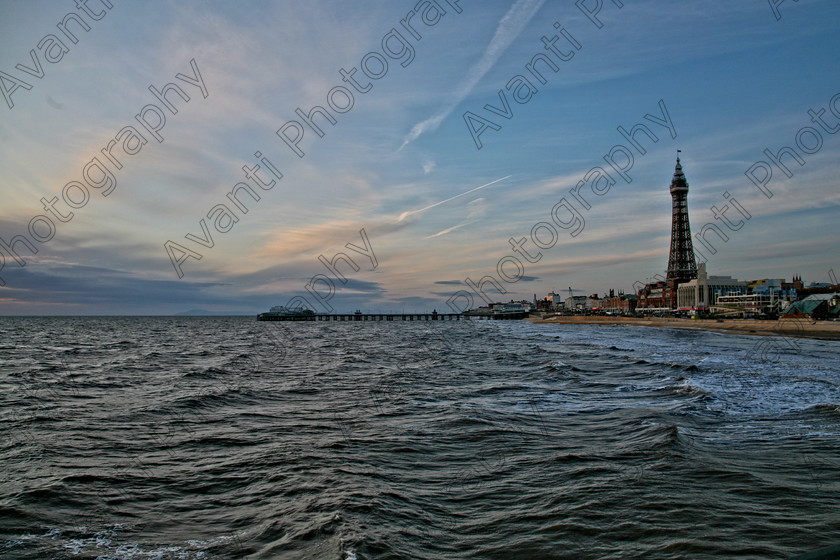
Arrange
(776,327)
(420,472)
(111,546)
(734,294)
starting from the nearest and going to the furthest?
(111,546) < (420,472) < (776,327) < (734,294)

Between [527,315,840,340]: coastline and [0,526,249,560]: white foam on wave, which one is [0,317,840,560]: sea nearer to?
[0,526,249,560]: white foam on wave

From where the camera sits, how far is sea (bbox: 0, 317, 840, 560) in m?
7.43

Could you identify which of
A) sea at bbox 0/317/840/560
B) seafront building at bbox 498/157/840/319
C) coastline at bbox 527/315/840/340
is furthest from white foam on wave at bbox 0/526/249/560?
seafront building at bbox 498/157/840/319

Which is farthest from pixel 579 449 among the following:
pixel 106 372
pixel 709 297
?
pixel 709 297

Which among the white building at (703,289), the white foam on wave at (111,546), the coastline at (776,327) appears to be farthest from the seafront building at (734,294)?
the white foam on wave at (111,546)

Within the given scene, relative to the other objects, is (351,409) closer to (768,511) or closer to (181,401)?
(181,401)

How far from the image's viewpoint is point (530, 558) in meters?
6.87

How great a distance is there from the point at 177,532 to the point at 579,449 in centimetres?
905

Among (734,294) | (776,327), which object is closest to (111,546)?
(776,327)

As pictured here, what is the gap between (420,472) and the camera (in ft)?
35.4

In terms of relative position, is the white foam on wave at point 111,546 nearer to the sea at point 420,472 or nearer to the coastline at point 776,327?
the sea at point 420,472

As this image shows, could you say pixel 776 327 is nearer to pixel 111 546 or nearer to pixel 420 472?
pixel 420 472

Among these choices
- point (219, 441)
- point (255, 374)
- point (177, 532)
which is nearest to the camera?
point (177, 532)

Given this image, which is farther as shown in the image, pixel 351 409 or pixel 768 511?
pixel 351 409
